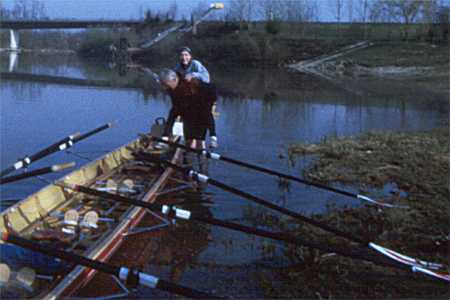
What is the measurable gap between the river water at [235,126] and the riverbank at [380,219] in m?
0.54

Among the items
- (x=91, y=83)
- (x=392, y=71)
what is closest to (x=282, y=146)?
(x=91, y=83)

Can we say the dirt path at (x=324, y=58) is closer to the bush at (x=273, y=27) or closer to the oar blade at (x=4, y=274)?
the bush at (x=273, y=27)

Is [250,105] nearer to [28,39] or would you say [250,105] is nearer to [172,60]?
[172,60]

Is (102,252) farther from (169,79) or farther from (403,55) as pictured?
(403,55)

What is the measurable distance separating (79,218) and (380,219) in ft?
15.7

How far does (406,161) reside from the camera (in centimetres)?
1382

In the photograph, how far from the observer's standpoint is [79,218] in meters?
7.92

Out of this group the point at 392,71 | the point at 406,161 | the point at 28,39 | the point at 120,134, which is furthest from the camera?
the point at 28,39

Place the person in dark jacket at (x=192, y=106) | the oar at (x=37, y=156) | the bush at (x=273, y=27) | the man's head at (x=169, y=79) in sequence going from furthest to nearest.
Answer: the bush at (x=273, y=27) → the person in dark jacket at (x=192, y=106) → the man's head at (x=169, y=79) → the oar at (x=37, y=156)

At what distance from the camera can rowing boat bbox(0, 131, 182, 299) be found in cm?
624

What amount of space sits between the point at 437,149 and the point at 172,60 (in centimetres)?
7056

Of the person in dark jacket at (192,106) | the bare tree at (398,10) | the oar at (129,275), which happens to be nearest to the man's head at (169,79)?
the person in dark jacket at (192,106)

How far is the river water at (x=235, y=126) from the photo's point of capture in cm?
823

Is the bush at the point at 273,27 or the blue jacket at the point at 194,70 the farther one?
the bush at the point at 273,27
